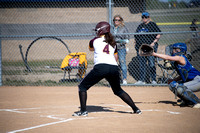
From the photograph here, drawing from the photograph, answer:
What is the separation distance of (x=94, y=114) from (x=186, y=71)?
2168 millimetres

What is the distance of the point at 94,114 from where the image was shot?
5.58 m

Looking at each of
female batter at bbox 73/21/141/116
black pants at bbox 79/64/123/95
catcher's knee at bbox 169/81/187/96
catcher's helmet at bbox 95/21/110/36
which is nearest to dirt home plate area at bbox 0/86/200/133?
catcher's knee at bbox 169/81/187/96

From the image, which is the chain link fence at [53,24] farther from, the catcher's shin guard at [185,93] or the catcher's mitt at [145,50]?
the catcher's mitt at [145,50]

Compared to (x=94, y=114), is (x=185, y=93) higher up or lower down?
higher up

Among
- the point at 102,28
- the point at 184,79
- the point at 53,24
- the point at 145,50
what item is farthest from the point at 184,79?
the point at 53,24

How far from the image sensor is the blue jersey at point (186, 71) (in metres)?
6.15

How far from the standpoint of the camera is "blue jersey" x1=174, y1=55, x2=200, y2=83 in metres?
6.15

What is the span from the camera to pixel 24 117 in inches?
213

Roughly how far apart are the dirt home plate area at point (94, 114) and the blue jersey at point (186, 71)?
2.20 feet

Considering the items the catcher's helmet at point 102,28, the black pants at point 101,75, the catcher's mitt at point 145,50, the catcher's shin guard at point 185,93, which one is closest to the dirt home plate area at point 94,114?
the catcher's shin guard at point 185,93

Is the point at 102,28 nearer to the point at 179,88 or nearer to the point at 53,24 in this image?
the point at 179,88

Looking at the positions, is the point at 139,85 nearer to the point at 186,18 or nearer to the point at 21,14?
the point at 21,14

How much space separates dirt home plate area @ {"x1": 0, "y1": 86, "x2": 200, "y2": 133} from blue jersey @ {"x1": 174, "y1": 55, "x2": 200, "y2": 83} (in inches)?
26.4

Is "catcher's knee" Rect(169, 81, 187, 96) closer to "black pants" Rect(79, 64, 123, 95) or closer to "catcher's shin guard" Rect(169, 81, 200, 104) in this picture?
"catcher's shin guard" Rect(169, 81, 200, 104)
